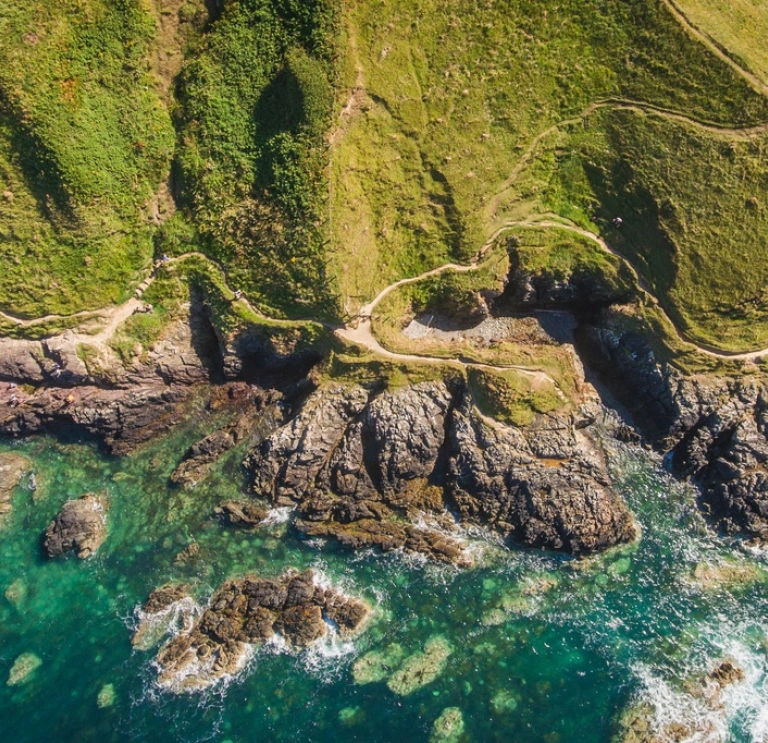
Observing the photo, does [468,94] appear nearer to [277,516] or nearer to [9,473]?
[277,516]

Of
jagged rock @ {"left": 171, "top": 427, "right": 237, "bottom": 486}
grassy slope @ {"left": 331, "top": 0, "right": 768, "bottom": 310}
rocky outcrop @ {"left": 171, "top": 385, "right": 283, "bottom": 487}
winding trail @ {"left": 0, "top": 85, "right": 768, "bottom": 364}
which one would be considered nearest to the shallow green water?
jagged rock @ {"left": 171, "top": 427, "right": 237, "bottom": 486}

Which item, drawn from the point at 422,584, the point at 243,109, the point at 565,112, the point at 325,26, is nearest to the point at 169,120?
the point at 243,109

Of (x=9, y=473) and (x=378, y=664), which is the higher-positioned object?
(x=378, y=664)

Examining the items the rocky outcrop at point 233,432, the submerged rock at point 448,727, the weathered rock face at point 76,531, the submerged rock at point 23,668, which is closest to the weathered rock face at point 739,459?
the submerged rock at point 448,727

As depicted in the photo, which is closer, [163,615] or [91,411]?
[163,615]

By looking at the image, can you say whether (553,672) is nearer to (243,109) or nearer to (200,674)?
(200,674)

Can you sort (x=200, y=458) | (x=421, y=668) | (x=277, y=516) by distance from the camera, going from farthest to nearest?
1. (x=200, y=458)
2. (x=277, y=516)
3. (x=421, y=668)

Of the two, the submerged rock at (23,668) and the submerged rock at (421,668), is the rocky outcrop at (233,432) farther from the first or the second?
the submerged rock at (421,668)

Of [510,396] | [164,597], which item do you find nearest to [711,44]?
[510,396]
